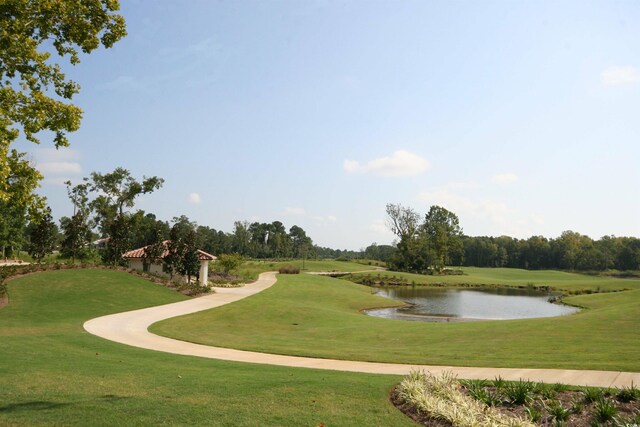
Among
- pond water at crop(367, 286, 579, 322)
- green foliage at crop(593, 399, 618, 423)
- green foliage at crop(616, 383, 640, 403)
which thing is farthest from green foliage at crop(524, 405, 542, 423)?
pond water at crop(367, 286, 579, 322)

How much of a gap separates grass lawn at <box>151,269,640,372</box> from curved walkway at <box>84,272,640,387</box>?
77 cm

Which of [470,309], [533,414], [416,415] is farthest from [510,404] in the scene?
[470,309]

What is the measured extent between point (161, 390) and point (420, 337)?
12599 mm

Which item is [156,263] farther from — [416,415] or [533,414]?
[533,414]

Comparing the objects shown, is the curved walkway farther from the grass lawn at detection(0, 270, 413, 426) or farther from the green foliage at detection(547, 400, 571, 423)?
the green foliage at detection(547, 400, 571, 423)

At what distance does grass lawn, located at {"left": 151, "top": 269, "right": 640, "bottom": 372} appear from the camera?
44.7 feet

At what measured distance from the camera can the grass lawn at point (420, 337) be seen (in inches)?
536

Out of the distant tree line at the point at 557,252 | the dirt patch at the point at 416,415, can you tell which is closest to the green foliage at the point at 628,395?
the dirt patch at the point at 416,415

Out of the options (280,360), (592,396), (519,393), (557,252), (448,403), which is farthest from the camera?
(557,252)

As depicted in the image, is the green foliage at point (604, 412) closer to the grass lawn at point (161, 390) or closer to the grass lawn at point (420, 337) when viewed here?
the grass lawn at point (161, 390)

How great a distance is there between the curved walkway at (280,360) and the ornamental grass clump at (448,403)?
2269 mm

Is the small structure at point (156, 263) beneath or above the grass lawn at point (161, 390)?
above

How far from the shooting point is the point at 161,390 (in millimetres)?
8727

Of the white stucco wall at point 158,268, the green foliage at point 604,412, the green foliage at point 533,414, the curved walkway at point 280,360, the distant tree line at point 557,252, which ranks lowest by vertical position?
the curved walkway at point 280,360
